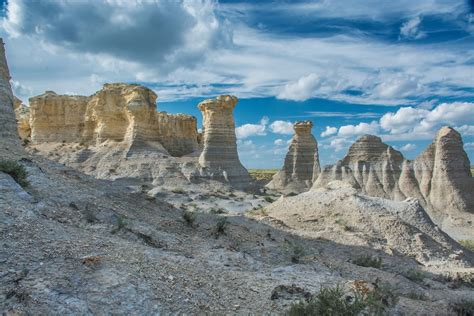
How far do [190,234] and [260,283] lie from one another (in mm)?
5293

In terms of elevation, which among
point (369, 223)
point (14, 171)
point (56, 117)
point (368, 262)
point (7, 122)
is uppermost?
point (56, 117)

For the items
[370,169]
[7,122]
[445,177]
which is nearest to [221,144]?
[370,169]

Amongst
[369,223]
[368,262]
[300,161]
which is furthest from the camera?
[300,161]

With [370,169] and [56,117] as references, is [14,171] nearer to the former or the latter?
[370,169]

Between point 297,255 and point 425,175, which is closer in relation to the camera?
point 297,255

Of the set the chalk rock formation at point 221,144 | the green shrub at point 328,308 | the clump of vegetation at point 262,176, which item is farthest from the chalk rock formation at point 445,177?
the green shrub at point 328,308

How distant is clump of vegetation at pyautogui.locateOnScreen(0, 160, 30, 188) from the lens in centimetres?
958

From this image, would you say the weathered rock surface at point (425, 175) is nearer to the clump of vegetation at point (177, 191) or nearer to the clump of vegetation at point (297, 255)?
the clump of vegetation at point (177, 191)

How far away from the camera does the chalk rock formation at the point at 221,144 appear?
4116 centimetres

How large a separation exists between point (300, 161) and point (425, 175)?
57.6 ft

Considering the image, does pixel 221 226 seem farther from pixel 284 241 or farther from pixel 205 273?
pixel 205 273

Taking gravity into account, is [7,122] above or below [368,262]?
above

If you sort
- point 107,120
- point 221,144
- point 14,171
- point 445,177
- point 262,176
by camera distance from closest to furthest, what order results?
point 14,171 < point 445,177 < point 221,144 < point 107,120 < point 262,176

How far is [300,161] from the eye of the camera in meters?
46.2
